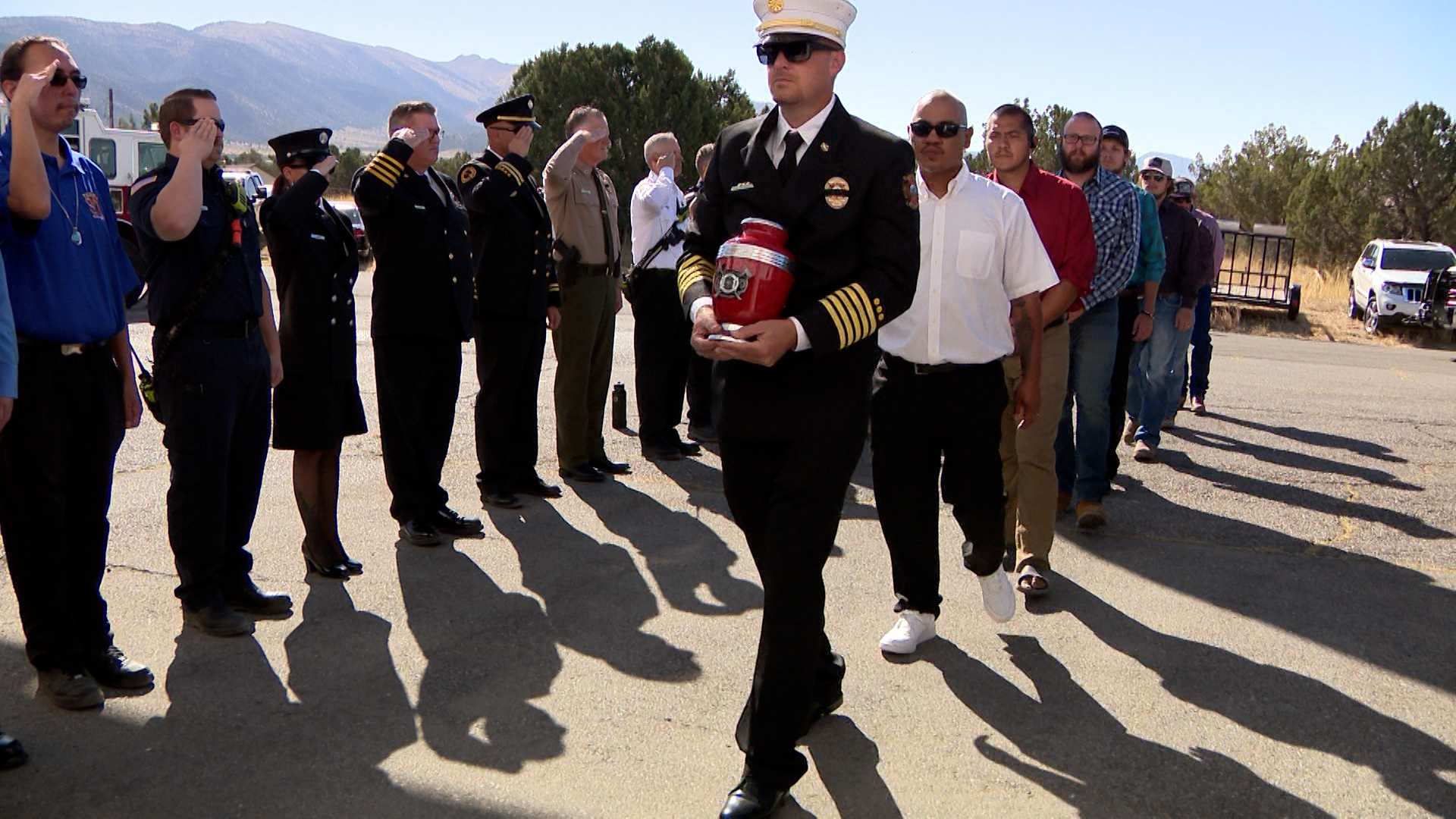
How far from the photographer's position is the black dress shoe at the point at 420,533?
19.6 feet

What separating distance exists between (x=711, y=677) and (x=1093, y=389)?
2980 mm

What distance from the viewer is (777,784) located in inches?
135

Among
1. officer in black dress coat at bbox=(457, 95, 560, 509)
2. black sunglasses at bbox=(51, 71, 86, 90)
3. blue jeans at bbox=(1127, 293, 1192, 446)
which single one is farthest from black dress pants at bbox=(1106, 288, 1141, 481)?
black sunglasses at bbox=(51, 71, 86, 90)

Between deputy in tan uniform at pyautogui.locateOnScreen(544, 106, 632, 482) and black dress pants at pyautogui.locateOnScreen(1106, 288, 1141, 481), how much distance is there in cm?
319

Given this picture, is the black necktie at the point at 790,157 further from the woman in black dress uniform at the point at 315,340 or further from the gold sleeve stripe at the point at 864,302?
the woman in black dress uniform at the point at 315,340

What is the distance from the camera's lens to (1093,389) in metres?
6.34

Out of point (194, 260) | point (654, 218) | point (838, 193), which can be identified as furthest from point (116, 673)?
point (654, 218)

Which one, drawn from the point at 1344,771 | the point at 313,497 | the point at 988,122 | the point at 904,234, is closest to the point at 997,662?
the point at 1344,771

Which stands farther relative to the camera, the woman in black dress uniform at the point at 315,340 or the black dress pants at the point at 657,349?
the black dress pants at the point at 657,349

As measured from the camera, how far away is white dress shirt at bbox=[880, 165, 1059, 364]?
15.4 ft

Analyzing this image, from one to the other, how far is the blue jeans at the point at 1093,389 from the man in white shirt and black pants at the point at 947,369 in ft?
5.02

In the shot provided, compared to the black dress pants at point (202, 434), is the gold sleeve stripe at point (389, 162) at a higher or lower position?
higher

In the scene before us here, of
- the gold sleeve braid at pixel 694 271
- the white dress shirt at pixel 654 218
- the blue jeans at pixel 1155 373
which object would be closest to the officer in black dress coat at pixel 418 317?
the white dress shirt at pixel 654 218

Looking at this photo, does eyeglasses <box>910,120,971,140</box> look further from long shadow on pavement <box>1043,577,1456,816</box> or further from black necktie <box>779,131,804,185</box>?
long shadow on pavement <box>1043,577,1456,816</box>
